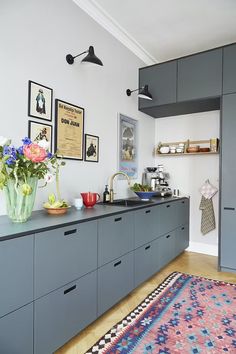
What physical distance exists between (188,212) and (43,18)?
297 centimetres

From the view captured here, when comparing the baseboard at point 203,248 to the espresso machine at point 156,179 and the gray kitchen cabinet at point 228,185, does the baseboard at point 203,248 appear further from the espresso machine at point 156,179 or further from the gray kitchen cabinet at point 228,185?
the espresso machine at point 156,179

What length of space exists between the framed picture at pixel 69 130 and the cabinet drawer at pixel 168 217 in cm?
116

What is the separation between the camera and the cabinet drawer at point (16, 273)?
120cm

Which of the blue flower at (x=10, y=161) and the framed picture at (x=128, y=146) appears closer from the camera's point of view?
the blue flower at (x=10, y=161)

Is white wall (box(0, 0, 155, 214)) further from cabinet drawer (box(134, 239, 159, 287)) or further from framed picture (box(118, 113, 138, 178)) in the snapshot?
cabinet drawer (box(134, 239, 159, 287))

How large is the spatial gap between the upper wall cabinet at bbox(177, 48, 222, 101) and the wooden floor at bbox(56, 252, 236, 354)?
214 cm

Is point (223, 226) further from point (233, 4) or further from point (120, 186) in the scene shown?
point (233, 4)

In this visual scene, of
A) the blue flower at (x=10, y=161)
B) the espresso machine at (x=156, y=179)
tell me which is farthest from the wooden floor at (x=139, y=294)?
the blue flower at (x=10, y=161)

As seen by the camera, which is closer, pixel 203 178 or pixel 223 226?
pixel 223 226

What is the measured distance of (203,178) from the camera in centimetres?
366

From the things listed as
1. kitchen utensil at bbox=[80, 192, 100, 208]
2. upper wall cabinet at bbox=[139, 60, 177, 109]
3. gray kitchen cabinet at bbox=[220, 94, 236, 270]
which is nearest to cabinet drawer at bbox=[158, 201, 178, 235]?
gray kitchen cabinet at bbox=[220, 94, 236, 270]

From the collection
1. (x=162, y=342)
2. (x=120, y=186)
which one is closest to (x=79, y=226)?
(x=162, y=342)

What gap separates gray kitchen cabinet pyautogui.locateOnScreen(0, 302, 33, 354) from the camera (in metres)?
1.21

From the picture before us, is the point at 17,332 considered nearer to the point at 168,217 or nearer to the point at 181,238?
the point at 168,217
